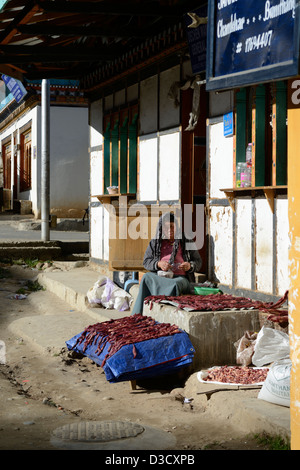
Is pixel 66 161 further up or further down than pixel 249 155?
further up

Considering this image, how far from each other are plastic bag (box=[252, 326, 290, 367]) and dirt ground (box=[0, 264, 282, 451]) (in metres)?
0.63

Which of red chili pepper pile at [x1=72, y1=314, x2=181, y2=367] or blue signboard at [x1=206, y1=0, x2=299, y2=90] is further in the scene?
red chili pepper pile at [x1=72, y1=314, x2=181, y2=367]

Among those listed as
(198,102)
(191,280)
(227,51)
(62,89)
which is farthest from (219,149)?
(62,89)

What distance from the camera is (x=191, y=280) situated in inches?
287

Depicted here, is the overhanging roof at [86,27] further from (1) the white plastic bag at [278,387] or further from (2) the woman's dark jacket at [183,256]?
(1) the white plastic bag at [278,387]

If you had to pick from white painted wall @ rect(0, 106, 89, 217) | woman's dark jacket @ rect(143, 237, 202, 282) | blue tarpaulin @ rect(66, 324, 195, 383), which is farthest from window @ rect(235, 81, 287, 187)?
white painted wall @ rect(0, 106, 89, 217)

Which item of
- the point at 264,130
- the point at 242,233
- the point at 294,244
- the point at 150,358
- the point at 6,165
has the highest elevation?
the point at 6,165

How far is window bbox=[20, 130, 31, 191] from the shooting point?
23.5 metres

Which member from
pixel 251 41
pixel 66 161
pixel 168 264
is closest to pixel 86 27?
pixel 168 264

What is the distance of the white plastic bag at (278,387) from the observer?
4461 mm

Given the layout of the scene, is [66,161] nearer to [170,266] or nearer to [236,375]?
[170,266]

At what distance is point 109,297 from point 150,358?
9.65 feet

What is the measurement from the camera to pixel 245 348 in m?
5.75

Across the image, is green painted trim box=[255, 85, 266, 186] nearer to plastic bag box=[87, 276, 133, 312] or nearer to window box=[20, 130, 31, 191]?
plastic bag box=[87, 276, 133, 312]
